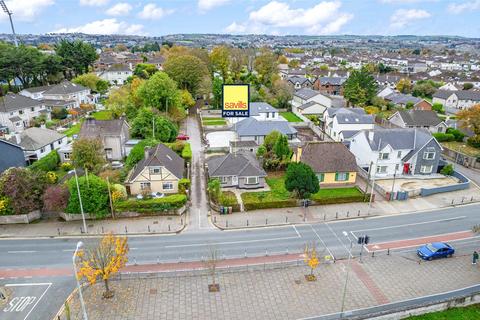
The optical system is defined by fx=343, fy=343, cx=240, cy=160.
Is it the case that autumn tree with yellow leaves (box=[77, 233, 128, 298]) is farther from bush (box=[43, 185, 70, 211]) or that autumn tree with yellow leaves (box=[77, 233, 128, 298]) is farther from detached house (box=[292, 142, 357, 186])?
detached house (box=[292, 142, 357, 186])

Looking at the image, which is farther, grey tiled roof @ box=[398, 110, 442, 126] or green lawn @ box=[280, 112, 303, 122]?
green lawn @ box=[280, 112, 303, 122]

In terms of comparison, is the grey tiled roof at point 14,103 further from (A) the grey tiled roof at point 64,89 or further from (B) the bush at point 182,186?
(B) the bush at point 182,186

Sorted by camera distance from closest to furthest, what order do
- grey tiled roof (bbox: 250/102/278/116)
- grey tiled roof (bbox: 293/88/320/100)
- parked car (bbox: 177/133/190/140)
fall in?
parked car (bbox: 177/133/190/140), grey tiled roof (bbox: 250/102/278/116), grey tiled roof (bbox: 293/88/320/100)

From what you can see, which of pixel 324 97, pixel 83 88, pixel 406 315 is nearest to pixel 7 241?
pixel 406 315

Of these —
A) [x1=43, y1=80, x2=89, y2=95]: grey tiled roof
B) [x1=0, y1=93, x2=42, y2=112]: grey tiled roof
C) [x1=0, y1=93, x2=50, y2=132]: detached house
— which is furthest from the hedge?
[x1=43, y1=80, x2=89, y2=95]: grey tiled roof

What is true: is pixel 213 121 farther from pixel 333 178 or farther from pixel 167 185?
pixel 333 178

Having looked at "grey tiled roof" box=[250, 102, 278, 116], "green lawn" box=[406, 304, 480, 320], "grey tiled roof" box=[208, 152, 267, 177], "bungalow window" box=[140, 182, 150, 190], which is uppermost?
"grey tiled roof" box=[250, 102, 278, 116]
